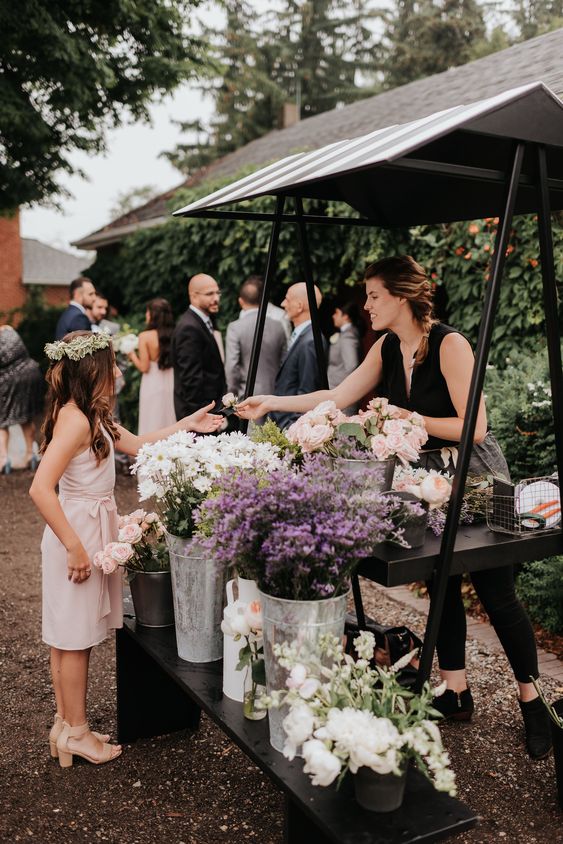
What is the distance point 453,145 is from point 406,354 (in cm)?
87

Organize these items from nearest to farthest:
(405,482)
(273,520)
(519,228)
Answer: (273,520) → (405,482) → (519,228)

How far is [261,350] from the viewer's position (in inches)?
249

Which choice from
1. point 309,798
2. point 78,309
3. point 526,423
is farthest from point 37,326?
point 309,798

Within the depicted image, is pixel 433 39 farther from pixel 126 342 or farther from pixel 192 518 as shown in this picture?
pixel 192 518

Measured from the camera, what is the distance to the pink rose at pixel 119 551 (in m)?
2.68

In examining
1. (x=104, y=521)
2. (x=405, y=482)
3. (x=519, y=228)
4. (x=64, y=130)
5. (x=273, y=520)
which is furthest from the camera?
(x=64, y=130)

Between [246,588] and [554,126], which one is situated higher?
[554,126]

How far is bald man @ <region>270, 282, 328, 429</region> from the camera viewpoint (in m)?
5.65

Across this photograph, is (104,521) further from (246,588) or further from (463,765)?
(463,765)

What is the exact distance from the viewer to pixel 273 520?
1830 mm

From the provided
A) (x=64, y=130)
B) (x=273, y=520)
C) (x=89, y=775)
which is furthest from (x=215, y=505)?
(x=64, y=130)

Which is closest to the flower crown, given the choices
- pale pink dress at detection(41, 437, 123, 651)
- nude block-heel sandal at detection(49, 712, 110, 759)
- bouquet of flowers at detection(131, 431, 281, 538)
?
pale pink dress at detection(41, 437, 123, 651)

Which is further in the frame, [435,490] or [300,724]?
[435,490]

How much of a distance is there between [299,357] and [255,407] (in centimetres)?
256
